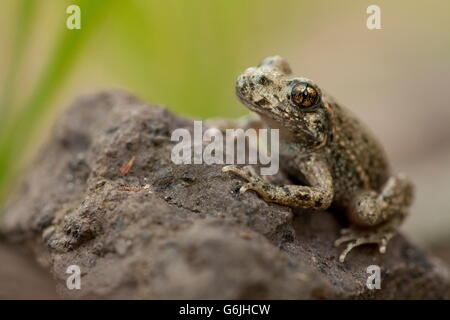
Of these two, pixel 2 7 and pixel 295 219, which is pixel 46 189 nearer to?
pixel 295 219

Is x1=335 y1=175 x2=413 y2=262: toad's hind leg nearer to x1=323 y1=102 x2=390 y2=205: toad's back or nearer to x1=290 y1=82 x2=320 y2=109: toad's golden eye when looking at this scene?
x1=323 y1=102 x2=390 y2=205: toad's back

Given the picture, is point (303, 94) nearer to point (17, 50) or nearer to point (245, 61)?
point (17, 50)

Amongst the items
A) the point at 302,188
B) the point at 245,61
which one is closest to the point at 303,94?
the point at 302,188

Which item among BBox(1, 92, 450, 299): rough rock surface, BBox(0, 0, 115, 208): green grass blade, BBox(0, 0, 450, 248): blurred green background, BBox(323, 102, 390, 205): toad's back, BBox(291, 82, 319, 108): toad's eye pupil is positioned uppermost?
BBox(0, 0, 450, 248): blurred green background

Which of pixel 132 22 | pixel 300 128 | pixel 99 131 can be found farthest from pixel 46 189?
pixel 132 22

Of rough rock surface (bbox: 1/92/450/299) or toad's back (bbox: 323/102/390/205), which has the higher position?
toad's back (bbox: 323/102/390/205)

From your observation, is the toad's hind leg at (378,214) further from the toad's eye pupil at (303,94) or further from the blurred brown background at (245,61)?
the blurred brown background at (245,61)

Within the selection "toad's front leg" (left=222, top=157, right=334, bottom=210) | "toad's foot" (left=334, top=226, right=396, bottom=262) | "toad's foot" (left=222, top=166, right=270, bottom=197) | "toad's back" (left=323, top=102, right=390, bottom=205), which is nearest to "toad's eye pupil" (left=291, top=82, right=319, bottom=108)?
"toad's back" (left=323, top=102, right=390, bottom=205)
